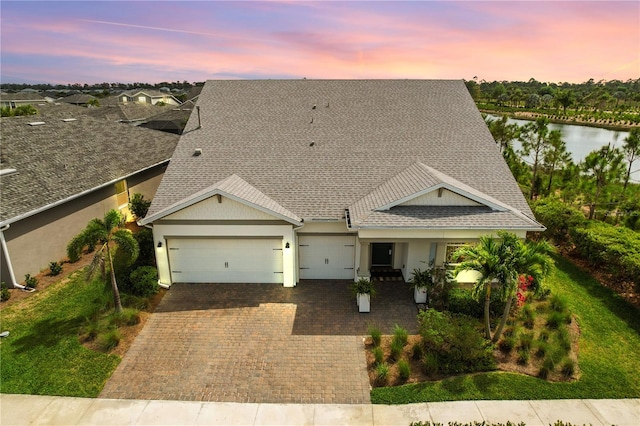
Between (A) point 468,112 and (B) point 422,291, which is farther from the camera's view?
(A) point 468,112

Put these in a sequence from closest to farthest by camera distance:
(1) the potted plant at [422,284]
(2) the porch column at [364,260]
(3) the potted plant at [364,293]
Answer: (3) the potted plant at [364,293] < (2) the porch column at [364,260] < (1) the potted plant at [422,284]

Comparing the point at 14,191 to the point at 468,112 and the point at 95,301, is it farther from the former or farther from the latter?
the point at 468,112

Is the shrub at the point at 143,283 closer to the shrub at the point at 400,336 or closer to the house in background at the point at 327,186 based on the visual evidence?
the house in background at the point at 327,186

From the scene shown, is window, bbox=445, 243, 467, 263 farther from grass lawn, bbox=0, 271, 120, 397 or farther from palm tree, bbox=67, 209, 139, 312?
grass lawn, bbox=0, 271, 120, 397

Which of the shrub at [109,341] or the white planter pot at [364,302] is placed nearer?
the shrub at [109,341]

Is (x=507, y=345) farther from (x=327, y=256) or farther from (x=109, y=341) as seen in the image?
(x=109, y=341)

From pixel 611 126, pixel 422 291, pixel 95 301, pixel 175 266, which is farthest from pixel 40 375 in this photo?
pixel 611 126

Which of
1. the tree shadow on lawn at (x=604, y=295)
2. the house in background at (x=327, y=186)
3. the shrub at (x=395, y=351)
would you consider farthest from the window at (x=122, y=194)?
the tree shadow on lawn at (x=604, y=295)
